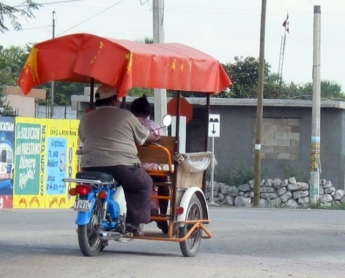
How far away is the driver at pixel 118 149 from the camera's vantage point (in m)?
8.40

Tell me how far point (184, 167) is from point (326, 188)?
2180cm

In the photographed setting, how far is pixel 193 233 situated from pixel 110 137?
1850 millimetres

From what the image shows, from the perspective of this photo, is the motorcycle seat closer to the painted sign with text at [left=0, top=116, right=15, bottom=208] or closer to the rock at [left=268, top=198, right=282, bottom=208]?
the painted sign with text at [left=0, top=116, right=15, bottom=208]

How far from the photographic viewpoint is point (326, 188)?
3023cm

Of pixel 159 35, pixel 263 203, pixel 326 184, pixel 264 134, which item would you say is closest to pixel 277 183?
pixel 263 203

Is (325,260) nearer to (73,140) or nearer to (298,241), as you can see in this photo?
(298,241)

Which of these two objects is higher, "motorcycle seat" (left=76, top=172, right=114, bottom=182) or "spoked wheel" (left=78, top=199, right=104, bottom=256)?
"motorcycle seat" (left=76, top=172, right=114, bottom=182)

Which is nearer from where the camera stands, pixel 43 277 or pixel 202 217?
pixel 43 277

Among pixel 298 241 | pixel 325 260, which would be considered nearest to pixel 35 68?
pixel 325 260

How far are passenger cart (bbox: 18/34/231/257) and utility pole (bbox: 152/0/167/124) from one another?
11331mm

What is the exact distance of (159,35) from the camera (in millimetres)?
21531

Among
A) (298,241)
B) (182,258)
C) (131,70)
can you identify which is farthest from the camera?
(298,241)

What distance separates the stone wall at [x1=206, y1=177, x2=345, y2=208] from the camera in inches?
1182

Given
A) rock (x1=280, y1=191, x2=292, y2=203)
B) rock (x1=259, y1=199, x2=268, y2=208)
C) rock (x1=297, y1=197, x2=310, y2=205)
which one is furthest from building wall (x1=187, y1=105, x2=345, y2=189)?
rock (x1=259, y1=199, x2=268, y2=208)
